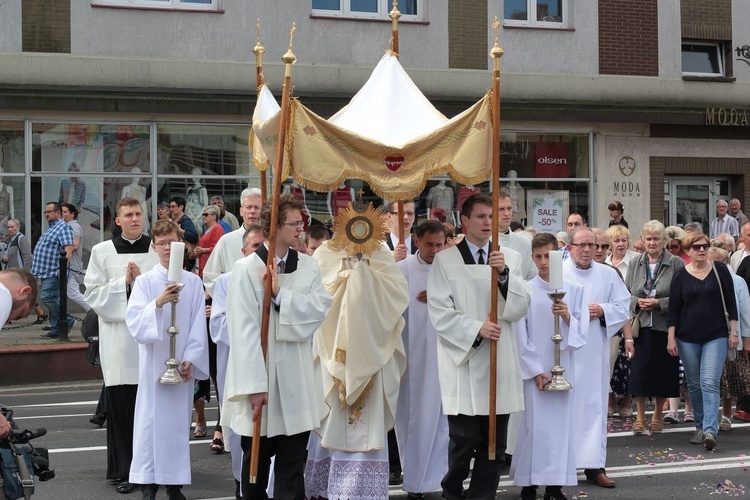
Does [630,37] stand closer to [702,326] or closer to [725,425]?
[725,425]

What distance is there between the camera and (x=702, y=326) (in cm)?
1072

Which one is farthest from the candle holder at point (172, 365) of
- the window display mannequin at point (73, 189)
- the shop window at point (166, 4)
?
the shop window at point (166, 4)

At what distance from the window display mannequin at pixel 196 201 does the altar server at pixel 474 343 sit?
41.1 feet

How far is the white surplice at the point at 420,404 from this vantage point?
853 centimetres

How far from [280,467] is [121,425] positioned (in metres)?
1.97

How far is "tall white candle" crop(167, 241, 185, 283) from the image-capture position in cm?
783

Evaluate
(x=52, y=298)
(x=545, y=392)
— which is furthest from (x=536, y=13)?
(x=545, y=392)

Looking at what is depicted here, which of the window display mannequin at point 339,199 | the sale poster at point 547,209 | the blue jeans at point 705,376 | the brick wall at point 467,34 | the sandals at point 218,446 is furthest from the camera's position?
the sale poster at point 547,209

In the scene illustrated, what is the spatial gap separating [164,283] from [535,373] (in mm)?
2667

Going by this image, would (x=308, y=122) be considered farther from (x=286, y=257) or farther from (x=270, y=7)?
(x=270, y=7)

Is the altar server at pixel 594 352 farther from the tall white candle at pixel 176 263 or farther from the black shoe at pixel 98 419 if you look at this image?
the black shoe at pixel 98 419

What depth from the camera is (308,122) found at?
26.1 feet

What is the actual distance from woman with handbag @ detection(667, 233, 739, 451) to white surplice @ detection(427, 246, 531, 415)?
3310mm

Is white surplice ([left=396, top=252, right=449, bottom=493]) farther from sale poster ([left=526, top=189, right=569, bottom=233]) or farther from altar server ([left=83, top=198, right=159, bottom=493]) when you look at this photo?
sale poster ([left=526, top=189, right=569, bottom=233])
